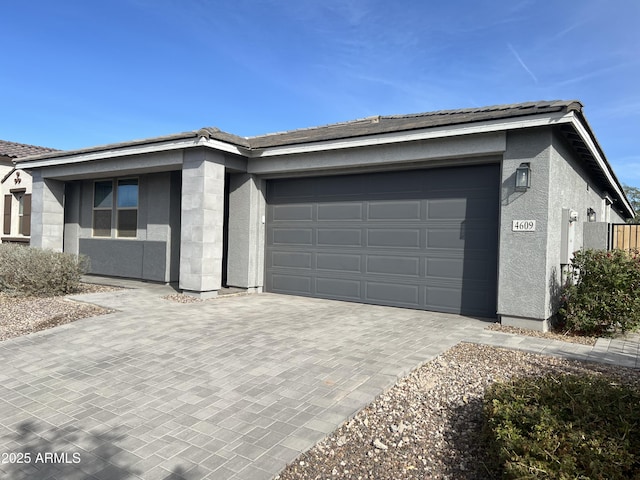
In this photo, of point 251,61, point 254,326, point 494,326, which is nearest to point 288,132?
point 251,61

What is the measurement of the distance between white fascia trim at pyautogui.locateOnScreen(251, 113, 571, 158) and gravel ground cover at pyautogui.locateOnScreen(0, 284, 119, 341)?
499cm

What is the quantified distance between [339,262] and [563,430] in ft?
22.7

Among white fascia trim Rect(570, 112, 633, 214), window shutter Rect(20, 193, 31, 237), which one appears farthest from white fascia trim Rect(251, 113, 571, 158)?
window shutter Rect(20, 193, 31, 237)

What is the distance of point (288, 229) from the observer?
407 inches

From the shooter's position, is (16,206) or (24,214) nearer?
(24,214)

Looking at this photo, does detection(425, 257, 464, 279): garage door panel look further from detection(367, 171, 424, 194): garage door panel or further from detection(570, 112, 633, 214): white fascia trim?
detection(570, 112, 633, 214): white fascia trim

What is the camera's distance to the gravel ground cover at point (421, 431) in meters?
2.85

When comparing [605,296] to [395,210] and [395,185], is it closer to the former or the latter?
[395,210]

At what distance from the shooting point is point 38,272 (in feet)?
29.2

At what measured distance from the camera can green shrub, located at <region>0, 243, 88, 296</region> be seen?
8953 millimetres

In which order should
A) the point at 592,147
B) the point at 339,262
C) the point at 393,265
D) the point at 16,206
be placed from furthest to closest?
the point at 16,206, the point at 339,262, the point at 393,265, the point at 592,147

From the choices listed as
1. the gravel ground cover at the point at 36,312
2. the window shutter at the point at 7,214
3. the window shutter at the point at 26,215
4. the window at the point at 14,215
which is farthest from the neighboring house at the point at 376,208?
the window shutter at the point at 7,214

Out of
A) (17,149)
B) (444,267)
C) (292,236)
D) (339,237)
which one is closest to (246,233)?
(292,236)

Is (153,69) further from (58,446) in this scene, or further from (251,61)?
(58,446)
